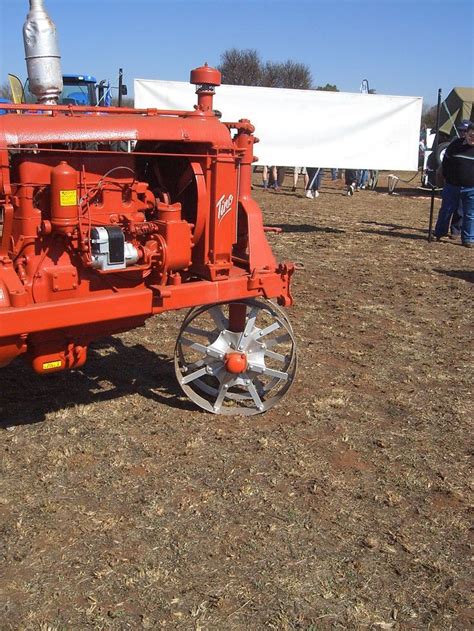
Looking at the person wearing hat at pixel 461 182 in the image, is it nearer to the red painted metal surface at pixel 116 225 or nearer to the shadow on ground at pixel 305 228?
the shadow on ground at pixel 305 228

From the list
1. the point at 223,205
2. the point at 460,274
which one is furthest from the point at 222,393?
the point at 460,274

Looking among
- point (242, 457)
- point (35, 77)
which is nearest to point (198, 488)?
point (242, 457)

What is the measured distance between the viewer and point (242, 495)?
3.21 m

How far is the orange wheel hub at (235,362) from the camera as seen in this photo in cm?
383

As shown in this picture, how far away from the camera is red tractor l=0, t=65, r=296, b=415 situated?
3.11 m

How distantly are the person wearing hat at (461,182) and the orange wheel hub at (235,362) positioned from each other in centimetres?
697

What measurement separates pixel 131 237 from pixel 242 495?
1456 mm

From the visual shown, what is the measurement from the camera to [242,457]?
3.56m

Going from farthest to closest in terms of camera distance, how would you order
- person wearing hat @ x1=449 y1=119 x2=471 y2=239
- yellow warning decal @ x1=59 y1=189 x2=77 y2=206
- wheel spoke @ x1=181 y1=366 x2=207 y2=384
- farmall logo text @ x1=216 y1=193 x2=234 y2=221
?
person wearing hat @ x1=449 y1=119 x2=471 y2=239 < wheel spoke @ x1=181 y1=366 x2=207 y2=384 < farmall logo text @ x1=216 y1=193 x2=234 y2=221 < yellow warning decal @ x1=59 y1=189 x2=77 y2=206

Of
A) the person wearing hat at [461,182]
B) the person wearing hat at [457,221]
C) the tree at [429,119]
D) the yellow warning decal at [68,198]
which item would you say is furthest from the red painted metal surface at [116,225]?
the tree at [429,119]

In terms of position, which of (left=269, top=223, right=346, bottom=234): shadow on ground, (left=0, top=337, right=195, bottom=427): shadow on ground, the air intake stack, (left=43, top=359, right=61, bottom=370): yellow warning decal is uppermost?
the air intake stack

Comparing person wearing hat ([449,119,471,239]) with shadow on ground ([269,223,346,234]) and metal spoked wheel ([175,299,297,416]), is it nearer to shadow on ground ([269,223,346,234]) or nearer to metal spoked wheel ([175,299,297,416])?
shadow on ground ([269,223,346,234])

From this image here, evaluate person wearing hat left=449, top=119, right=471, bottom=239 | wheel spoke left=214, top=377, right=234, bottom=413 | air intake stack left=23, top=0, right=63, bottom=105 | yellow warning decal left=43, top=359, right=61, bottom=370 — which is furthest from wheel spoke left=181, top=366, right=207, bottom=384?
person wearing hat left=449, top=119, right=471, bottom=239

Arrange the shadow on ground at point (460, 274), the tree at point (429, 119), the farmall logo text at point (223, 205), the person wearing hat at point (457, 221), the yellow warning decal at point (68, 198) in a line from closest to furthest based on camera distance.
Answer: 1. the yellow warning decal at point (68, 198)
2. the farmall logo text at point (223, 205)
3. the shadow on ground at point (460, 274)
4. the person wearing hat at point (457, 221)
5. the tree at point (429, 119)
